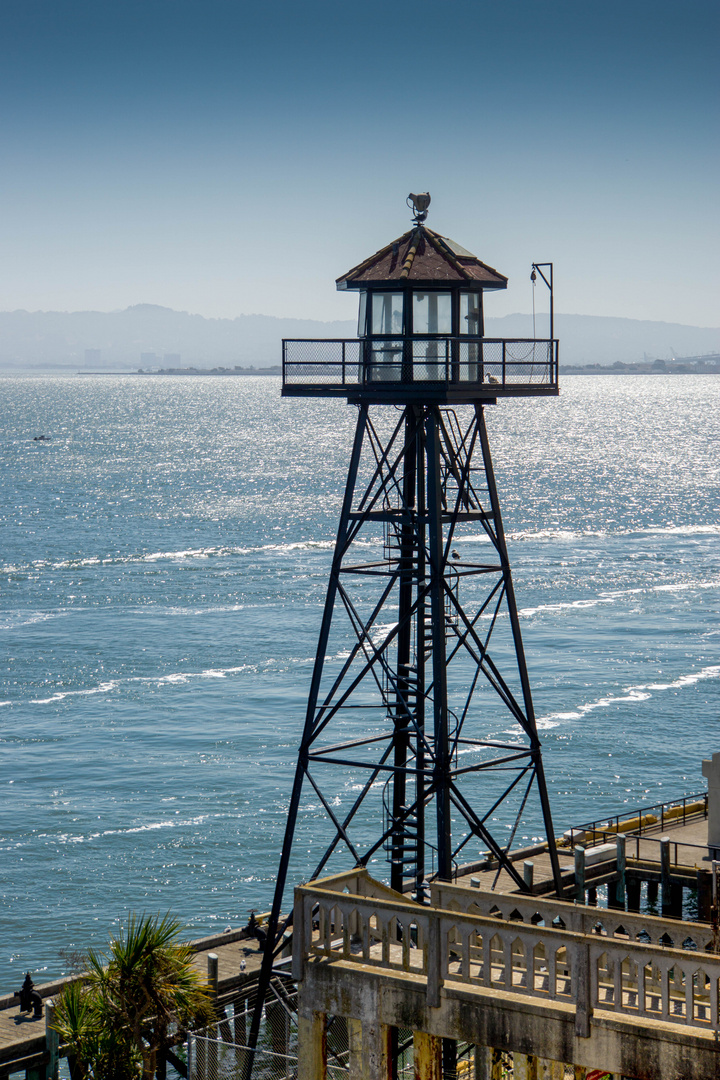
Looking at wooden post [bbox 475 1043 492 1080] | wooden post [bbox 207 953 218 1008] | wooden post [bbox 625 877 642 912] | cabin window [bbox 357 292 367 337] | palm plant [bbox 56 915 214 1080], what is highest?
cabin window [bbox 357 292 367 337]

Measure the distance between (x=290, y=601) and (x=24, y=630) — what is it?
1969 centimetres

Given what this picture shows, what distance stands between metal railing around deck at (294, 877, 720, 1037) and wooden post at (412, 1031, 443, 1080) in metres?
0.75

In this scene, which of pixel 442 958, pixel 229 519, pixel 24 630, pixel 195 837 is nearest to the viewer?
pixel 442 958

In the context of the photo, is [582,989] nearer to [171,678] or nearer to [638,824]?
[638,824]

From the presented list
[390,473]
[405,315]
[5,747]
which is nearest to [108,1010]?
[390,473]

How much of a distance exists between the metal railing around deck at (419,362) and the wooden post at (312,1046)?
43.9ft

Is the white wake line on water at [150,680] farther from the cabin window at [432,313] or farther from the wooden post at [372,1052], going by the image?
the wooden post at [372,1052]

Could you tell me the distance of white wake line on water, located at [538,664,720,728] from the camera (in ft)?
224

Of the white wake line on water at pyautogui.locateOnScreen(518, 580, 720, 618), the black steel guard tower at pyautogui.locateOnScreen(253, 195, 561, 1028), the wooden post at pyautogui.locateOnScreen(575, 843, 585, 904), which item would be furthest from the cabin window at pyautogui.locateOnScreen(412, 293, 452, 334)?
the white wake line on water at pyautogui.locateOnScreen(518, 580, 720, 618)

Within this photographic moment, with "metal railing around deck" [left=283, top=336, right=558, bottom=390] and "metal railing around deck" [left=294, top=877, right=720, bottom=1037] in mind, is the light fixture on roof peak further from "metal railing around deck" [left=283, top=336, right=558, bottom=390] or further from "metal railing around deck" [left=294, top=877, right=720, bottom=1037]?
"metal railing around deck" [left=294, top=877, right=720, bottom=1037]

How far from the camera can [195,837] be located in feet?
171

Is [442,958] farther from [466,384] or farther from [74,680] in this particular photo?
[74,680]

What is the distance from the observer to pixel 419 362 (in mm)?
27078

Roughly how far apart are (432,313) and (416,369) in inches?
48.5
